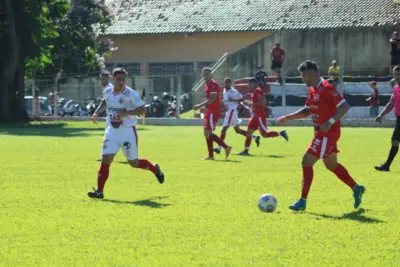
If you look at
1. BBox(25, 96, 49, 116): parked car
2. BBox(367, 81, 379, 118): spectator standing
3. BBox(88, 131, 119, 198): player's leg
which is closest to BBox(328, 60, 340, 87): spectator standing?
BBox(367, 81, 379, 118): spectator standing

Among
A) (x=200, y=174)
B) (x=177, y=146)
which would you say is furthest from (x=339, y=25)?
(x=200, y=174)

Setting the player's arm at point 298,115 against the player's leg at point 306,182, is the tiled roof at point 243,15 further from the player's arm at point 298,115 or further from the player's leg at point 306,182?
the player's leg at point 306,182

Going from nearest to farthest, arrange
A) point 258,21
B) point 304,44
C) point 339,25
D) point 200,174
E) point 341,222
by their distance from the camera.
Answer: point 341,222 → point 200,174 → point 304,44 → point 339,25 → point 258,21

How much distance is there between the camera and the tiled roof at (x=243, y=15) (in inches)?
2291

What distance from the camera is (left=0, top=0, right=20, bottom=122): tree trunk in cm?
4112

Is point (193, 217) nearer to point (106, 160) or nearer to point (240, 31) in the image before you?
point (106, 160)

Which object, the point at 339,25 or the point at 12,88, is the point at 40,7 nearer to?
the point at 12,88

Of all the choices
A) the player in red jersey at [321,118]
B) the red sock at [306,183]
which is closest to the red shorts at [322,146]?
the player in red jersey at [321,118]

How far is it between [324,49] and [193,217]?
4199 centimetres

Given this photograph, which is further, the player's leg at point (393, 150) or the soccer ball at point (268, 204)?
the player's leg at point (393, 150)

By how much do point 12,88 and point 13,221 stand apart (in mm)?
32146

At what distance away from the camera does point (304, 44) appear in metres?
53.1

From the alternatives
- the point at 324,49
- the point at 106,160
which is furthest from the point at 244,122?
the point at 106,160

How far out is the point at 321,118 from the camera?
39.9 ft
